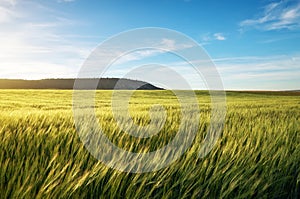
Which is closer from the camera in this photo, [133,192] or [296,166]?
[133,192]

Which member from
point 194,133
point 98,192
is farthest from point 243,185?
point 194,133

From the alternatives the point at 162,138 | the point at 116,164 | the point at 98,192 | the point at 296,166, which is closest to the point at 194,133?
the point at 162,138

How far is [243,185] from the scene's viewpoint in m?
1.84

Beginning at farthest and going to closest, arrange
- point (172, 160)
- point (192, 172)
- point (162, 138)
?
point (162, 138)
point (172, 160)
point (192, 172)

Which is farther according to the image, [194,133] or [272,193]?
[194,133]

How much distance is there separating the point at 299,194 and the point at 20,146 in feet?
6.76

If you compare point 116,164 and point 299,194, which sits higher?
point 116,164

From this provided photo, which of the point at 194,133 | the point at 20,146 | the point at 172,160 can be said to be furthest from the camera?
the point at 194,133

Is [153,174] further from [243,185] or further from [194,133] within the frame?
[194,133]

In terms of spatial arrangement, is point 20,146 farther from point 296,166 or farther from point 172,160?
point 296,166

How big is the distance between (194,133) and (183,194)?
175cm

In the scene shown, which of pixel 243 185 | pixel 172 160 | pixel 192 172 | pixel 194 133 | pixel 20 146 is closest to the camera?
pixel 243 185

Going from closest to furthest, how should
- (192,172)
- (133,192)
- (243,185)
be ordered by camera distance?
1. (133,192)
2. (243,185)
3. (192,172)

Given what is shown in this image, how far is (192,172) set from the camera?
197 centimetres
